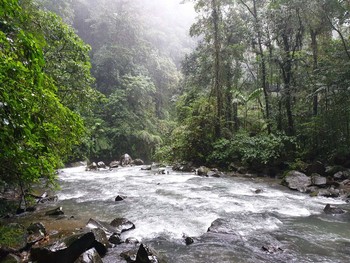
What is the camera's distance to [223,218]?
6852mm

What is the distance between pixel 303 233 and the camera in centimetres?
593

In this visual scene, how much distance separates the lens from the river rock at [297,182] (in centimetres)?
1041

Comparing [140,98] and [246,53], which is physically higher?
[246,53]

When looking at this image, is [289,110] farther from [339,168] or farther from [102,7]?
[102,7]

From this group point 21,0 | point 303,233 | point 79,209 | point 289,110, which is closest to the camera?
point 303,233

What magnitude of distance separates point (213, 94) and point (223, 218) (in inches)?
488

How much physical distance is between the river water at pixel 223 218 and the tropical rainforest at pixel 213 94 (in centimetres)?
230

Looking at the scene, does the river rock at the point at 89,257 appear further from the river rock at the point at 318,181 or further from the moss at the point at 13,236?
the river rock at the point at 318,181

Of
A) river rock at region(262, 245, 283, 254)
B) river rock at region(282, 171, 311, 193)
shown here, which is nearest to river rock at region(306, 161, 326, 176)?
river rock at region(282, 171, 311, 193)

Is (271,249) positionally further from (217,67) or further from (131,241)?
(217,67)

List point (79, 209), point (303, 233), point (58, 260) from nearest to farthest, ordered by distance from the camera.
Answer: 1. point (58, 260)
2. point (303, 233)
3. point (79, 209)

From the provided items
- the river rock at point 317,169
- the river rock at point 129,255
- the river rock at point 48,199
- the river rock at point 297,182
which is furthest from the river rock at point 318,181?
the river rock at point 48,199

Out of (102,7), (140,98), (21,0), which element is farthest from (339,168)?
(102,7)

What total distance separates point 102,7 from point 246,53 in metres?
23.0
